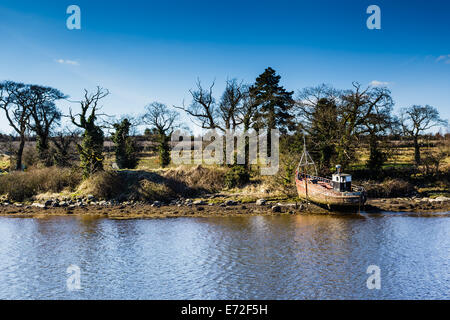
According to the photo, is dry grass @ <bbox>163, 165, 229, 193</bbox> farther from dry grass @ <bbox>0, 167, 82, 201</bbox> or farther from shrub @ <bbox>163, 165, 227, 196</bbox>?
dry grass @ <bbox>0, 167, 82, 201</bbox>

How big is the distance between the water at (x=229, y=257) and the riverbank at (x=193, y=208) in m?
2.08

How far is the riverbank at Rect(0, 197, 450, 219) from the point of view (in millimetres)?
29703

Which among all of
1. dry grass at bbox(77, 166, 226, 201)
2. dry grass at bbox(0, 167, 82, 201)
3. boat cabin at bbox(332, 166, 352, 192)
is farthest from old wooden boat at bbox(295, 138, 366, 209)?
dry grass at bbox(0, 167, 82, 201)

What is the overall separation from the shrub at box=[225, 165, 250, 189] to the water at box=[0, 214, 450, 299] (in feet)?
30.5

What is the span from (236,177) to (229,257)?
18.2 metres

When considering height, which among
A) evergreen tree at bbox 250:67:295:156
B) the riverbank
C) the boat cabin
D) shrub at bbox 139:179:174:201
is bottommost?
the riverbank

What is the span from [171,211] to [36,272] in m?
14.2

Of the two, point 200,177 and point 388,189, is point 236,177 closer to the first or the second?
point 200,177

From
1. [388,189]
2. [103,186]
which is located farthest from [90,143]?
[388,189]

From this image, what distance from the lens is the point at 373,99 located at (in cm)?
3950

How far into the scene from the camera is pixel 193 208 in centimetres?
3144
